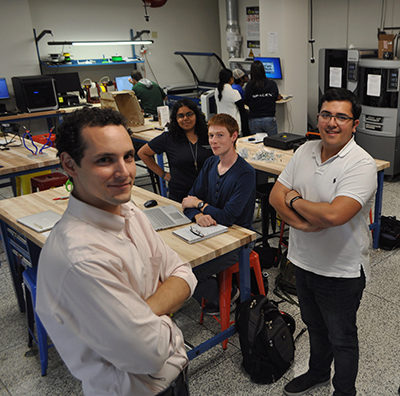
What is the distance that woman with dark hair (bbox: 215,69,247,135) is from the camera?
5781 mm

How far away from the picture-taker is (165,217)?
253 centimetres

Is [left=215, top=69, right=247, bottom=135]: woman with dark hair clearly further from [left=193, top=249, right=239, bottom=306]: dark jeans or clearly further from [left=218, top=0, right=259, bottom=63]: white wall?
[left=193, top=249, right=239, bottom=306]: dark jeans

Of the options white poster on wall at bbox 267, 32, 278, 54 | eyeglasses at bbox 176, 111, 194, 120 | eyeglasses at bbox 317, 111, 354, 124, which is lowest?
eyeglasses at bbox 176, 111, 194, 120

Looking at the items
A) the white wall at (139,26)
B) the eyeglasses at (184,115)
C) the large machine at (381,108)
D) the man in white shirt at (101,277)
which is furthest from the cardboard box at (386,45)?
the man in white shirt at (101,277)

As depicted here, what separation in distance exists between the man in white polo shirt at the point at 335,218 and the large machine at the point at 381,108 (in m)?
3.82

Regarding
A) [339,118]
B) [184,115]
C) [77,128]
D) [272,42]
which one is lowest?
[184,115]

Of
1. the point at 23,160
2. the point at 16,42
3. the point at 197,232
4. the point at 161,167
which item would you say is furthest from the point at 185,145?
the point at 16,42

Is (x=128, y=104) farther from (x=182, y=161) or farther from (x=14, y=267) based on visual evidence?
(x=14, y=267)

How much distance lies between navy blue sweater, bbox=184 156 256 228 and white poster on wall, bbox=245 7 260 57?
624 cm

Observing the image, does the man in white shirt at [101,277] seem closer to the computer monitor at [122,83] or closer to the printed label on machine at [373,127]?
the printed label on machine at [373,127]

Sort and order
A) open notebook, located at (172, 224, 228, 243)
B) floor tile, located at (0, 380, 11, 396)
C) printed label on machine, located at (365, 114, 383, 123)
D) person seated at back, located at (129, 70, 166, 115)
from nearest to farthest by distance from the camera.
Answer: open notebook, located at (172, 224, 228, 243) < floor tile, located at (0, 380, 11, 396) < printed label on machine, located at (365, 114, 383, 123) < person seated at back, located at (129, 70, 166, 115)

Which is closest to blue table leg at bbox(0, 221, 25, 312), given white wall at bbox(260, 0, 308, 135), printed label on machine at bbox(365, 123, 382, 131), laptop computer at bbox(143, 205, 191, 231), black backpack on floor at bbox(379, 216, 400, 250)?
laptop computer at bbox(143, 205, 191, 231)

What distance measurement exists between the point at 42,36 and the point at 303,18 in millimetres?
4479

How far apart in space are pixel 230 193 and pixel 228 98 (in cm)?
357
